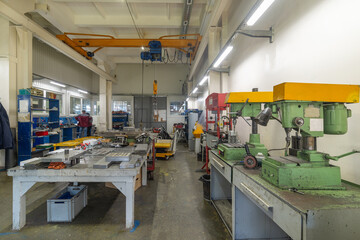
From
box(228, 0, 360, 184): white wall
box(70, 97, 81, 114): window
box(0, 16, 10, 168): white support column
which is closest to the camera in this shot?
box(228, 0, 360, 184): white wall

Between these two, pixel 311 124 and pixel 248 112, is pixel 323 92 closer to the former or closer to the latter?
pixel 311 124

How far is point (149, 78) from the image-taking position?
364 inches

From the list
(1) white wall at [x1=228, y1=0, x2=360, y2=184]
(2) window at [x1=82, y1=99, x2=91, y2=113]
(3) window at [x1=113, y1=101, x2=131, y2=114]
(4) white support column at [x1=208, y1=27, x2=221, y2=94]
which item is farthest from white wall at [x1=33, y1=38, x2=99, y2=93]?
(1) white wall at [x1=228, y1=0, x2=360, y2=184]

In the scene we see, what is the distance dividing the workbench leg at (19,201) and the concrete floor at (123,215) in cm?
9

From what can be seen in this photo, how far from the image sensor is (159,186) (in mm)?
2986

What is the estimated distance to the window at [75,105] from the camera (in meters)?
7.89

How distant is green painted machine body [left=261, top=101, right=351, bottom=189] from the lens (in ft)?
3.28

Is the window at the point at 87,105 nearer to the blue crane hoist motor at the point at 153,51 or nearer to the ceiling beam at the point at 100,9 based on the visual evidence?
the ceiling beam at the point at 100,9

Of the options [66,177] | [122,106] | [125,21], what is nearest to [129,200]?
[66,177]

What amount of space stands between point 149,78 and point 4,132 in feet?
21.8

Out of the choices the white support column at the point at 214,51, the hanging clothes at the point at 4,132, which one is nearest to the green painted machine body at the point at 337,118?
the white support column at the point at 214,51

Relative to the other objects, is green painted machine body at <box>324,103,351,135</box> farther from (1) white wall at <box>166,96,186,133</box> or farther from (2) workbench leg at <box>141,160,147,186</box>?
(1) white wall at <box>166,96,186,133</box>

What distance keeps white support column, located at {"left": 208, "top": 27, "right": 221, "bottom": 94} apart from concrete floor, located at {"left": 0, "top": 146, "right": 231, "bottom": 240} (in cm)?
226

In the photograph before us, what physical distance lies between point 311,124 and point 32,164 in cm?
250
